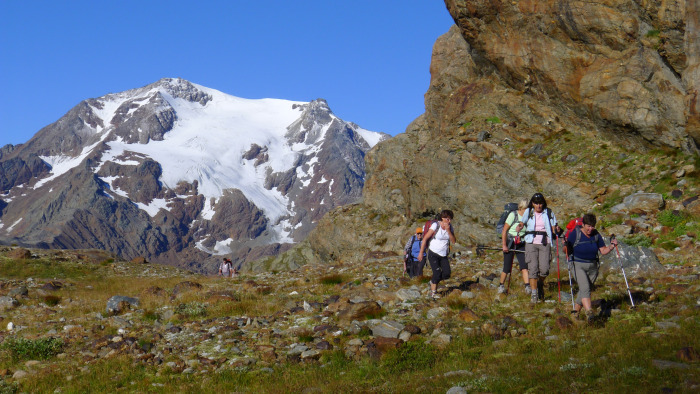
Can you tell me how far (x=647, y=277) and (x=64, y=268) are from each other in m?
37.5

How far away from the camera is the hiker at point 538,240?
50.0 ft

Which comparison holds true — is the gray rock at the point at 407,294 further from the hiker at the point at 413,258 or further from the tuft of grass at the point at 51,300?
the tuft of grass at the point at 51,300

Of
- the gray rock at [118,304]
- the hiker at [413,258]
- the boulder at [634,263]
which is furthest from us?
the hiker at [413,258]

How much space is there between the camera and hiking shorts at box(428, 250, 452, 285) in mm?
16938

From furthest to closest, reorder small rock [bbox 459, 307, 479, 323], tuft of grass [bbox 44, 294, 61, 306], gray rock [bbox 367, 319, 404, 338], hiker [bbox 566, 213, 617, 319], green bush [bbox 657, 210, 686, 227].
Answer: green bush [bbox 657, 210, 686, 227]
tuft of grass [bbox 44, 294, 61, 306]
small rock [bbox 459, 307, 479, 323]
gray rock [bbox 367, 319, 404, 338]
hiker [bbox 566, 213, 617, 319]

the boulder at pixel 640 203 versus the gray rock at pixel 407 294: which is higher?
the boulder at pixel 640 203

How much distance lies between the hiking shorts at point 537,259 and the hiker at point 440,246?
7.81 feet

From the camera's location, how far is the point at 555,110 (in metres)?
35.2

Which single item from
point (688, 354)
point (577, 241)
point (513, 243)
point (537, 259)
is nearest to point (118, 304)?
point (513, 243)

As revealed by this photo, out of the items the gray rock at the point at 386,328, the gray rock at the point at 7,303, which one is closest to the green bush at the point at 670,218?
the gray rock at the point at 386,328

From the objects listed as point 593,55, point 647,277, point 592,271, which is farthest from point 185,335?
point 593,55

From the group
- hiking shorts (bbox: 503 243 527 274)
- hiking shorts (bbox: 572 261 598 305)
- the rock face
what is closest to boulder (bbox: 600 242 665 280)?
hiking shorts (bbox: 503 243 527 274)

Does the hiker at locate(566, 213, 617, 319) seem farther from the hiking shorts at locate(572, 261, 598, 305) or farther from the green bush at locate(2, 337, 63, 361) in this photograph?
the green bush at locate(2, 337, 63, 361)

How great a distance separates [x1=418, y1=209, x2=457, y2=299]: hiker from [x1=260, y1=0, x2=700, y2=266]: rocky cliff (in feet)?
45.6
